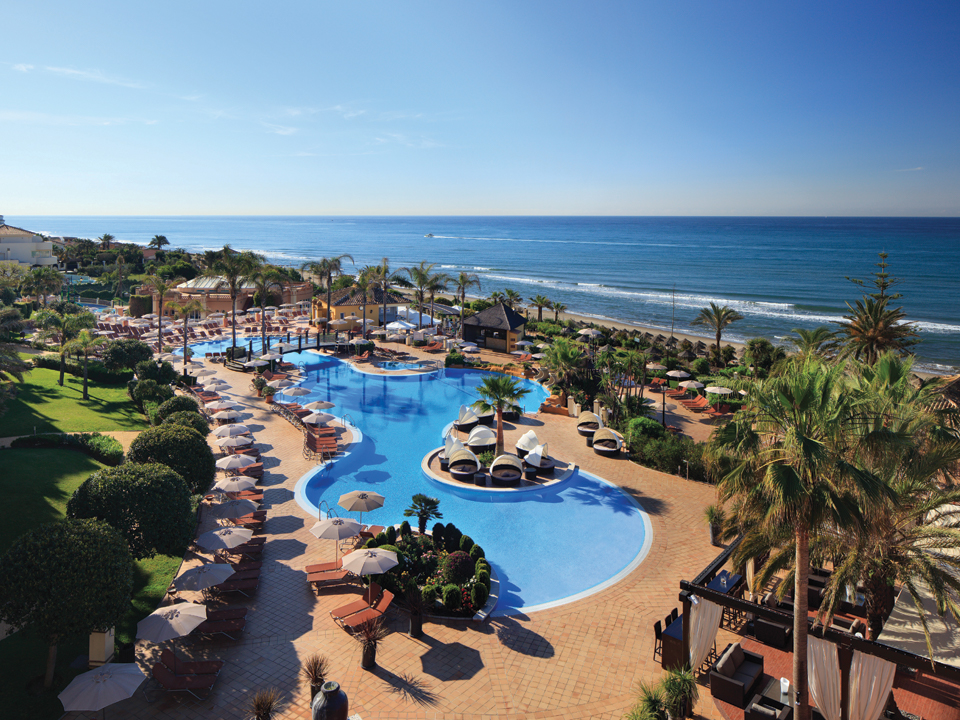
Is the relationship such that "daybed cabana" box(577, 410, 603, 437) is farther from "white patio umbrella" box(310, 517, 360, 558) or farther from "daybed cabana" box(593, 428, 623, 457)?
"white patio umbrella" box(310, 517, 360, 558)

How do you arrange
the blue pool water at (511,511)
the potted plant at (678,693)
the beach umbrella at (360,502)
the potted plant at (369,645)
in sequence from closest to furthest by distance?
1. the potted plant at (678,693)
2. the potted plant at (369,645)
3. the blue pool water at (511,511)
4. the beach umbrella at (360,502)

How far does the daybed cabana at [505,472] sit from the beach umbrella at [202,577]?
973 centimetres

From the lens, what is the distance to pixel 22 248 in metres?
74.0

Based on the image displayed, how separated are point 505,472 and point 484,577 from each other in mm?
6745

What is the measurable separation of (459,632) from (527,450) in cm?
998

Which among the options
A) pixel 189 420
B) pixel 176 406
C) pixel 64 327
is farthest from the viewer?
pixel 64 327

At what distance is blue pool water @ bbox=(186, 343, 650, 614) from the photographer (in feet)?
48.6

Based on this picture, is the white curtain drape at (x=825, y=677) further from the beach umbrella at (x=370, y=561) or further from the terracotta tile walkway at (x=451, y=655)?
the beach umbrella at (x=370, y=561)

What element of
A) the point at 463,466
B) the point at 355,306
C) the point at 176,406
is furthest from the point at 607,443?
the point at 355,306

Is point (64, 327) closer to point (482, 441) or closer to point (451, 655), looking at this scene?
point (482, 441)

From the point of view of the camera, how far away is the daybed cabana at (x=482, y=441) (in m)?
22.5

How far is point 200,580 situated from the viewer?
1189 cm

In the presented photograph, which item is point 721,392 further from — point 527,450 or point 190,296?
point 190,296

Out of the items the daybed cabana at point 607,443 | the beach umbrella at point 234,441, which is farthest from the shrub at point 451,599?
the beach umbrella at point 234,441
